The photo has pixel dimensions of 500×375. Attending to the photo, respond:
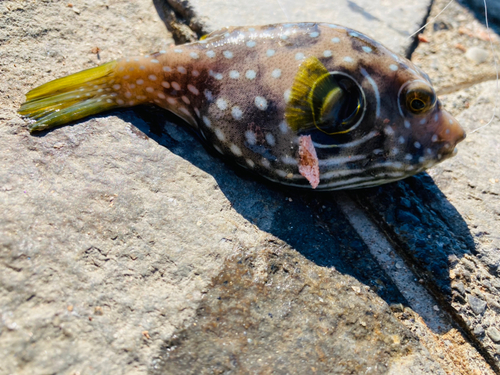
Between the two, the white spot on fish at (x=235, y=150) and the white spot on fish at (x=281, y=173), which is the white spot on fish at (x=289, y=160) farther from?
the white spot on fish at (x=235, y=150)

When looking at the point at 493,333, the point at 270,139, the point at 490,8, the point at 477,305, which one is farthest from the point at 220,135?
the point at 490,8

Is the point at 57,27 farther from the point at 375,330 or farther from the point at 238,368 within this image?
the point at 375,330

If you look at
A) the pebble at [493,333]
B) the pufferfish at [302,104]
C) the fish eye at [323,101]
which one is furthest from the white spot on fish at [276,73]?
the pebble at [493,333]

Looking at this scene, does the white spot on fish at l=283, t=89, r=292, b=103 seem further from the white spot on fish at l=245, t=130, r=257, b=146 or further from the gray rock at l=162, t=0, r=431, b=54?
the gray rock at l=162, t=0, r=431, b=54

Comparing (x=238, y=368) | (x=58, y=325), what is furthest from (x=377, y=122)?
(x=58, y=325)

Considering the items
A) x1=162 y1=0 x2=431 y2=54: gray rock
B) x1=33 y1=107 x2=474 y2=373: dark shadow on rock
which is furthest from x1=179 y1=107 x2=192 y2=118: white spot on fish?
x1=162 y1=0 x2=431 y2=54: gray rock

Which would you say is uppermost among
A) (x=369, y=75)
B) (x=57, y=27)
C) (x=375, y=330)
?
(x=369, y=75)
